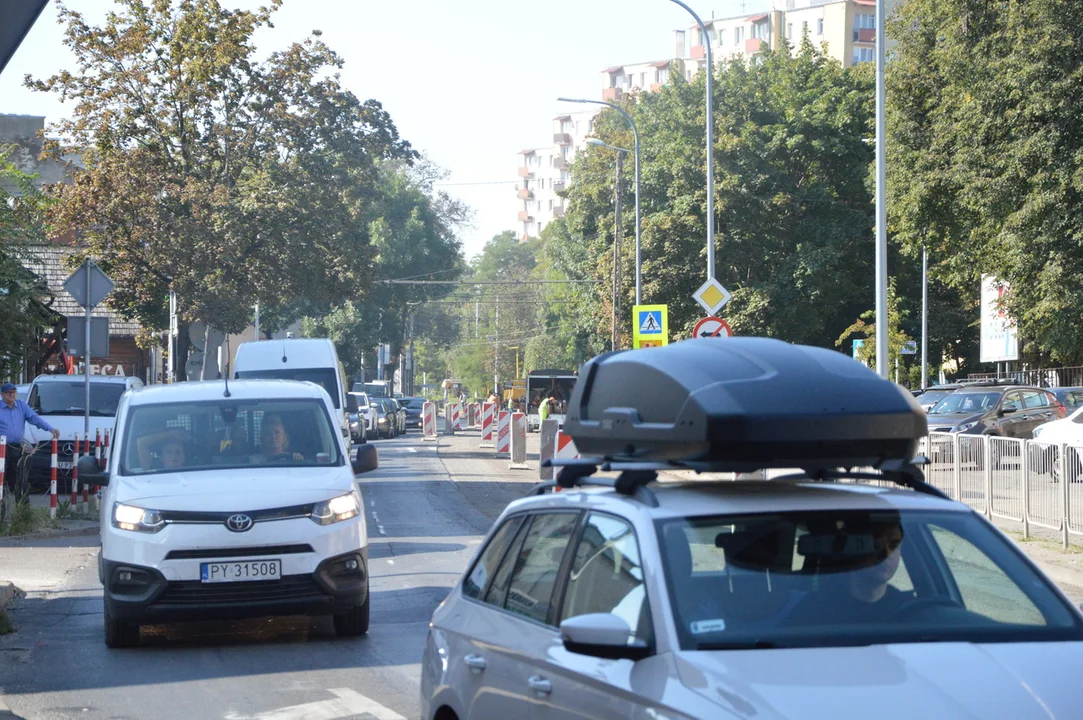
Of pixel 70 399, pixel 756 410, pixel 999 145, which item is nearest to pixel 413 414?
pixel 999 145

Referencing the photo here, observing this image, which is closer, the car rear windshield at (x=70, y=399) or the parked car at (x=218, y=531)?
the parked car at (x=218, y=531)

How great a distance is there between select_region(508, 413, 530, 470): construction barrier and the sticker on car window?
28049 mm

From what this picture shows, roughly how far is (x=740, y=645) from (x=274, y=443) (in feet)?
23.0

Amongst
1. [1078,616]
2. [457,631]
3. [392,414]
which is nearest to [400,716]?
[457,631]

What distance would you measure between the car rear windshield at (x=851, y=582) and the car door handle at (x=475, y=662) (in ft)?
3.19

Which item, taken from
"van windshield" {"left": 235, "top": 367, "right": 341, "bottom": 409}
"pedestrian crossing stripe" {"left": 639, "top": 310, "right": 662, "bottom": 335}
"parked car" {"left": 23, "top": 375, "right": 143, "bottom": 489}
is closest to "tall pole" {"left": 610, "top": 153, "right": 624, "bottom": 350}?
"pedestrian crossing stripe" {"left": 639, "top": 310, "right": 662, "bottom": 335}

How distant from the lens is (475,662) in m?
4.89

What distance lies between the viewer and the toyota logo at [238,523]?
30.5ft

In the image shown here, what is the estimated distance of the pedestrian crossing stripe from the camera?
2834cm

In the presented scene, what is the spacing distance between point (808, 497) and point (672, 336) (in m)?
51.3

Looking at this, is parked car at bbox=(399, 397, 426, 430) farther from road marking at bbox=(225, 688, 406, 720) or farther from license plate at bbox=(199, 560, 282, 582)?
road marking at bbox=(225, 688, 406, 720)

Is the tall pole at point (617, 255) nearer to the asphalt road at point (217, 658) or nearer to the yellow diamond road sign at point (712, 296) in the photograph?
the yellow diamond road sign at point (712, 296)

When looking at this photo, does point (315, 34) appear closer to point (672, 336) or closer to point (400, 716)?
point (672, 336)

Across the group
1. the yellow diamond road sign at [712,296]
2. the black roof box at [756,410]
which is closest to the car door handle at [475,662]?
the black roof box at [756,410]
